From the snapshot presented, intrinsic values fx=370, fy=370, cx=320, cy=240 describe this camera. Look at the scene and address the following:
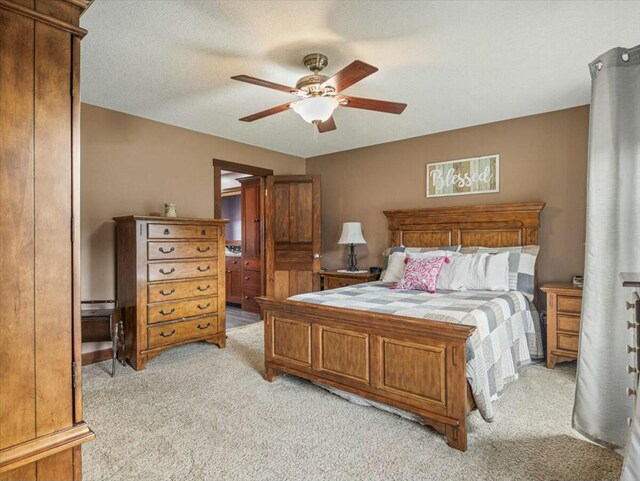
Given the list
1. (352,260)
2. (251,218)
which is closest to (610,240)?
(352,260)

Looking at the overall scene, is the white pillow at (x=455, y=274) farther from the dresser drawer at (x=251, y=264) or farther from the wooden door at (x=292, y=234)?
the dresser drawer at (x=251, y=264)

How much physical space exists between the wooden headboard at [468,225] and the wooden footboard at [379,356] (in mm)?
2262

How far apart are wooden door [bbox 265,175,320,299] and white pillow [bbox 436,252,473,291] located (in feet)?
6.51

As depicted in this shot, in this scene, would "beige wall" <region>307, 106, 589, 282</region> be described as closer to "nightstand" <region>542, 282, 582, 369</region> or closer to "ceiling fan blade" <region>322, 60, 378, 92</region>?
"nightstand" <region>542, 282, 582, 369</region>

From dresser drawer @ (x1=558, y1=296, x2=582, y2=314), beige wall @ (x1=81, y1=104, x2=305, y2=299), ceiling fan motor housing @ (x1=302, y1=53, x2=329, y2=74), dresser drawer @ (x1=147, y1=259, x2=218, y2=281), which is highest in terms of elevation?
ceiling fan motor housing @ (x1=302, y1=53, x2=329, y2=74)

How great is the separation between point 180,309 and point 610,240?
11.2 ft

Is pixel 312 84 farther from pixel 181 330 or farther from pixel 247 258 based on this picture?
pixel 247 258

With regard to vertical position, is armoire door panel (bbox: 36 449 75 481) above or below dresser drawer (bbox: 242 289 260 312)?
above

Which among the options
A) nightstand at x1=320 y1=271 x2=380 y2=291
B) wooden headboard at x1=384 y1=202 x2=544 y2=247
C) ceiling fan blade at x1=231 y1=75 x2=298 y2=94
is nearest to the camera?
ceiling fan blade at x1=231 y1=75 x2=298 y2=94

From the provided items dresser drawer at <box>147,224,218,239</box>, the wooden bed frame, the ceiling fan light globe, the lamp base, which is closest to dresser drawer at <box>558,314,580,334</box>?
the wooden bed frame

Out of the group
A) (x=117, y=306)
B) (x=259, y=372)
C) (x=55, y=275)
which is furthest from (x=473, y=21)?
(x=117, y=306)

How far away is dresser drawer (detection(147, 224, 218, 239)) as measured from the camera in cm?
346

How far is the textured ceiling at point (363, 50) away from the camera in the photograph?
2.13 meters

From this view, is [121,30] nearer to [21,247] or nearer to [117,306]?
[21,247]
